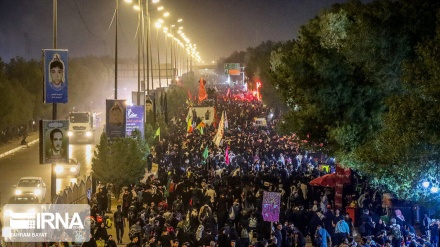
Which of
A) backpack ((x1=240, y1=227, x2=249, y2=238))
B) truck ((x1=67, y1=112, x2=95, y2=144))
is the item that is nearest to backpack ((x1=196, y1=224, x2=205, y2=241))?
backpack ((x1=240, y1=227, x2=249, y2=238))

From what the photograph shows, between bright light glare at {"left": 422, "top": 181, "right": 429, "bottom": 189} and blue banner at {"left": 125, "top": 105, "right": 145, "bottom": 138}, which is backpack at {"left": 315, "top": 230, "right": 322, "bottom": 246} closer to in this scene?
bright light glare at {"left": 422, "top": 181, "right": 429, "bottom": 189}

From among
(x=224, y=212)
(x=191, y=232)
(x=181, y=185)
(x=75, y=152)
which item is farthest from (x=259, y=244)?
(x=75, y=152)

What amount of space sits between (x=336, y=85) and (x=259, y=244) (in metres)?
6.28

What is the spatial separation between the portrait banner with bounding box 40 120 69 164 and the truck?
1584 inches

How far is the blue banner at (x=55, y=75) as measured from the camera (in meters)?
21.2

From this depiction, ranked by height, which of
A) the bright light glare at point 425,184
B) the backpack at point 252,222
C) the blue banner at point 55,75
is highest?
the blue banner at point 55,75

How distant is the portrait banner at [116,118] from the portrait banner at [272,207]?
38.7ft

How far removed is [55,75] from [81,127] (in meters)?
41.3

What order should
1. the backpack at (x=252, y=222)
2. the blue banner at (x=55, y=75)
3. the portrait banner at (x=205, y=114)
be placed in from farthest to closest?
the portrait banner at (x=205, y=114) < the blue banner at (x=55, y=75) < the backpack at (x=252, y=222)

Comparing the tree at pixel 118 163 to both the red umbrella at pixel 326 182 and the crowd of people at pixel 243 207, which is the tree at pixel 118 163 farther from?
the red umbrella at pixel 326 182

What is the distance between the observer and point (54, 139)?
21.1 metres

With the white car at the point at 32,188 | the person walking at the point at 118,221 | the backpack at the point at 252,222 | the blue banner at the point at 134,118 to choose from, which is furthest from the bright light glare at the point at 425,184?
the blue banner at the point at 134,118

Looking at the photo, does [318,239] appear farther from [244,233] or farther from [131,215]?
[131,215]

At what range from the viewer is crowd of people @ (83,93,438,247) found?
61.4 feet
